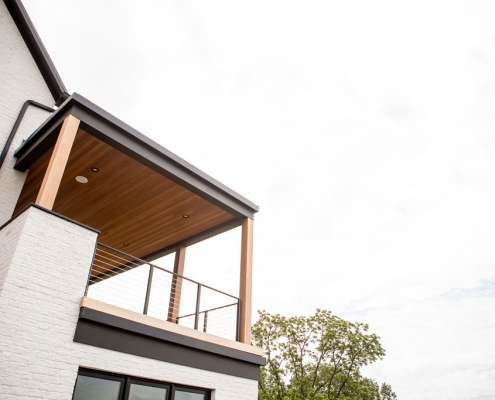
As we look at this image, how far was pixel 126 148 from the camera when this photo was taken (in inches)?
258

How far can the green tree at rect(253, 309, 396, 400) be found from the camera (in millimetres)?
22578

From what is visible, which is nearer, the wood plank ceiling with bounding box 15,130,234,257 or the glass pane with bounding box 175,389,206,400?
the glass pane with bounding box 175,389,206,400

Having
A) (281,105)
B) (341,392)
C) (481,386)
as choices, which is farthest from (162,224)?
(481,386)

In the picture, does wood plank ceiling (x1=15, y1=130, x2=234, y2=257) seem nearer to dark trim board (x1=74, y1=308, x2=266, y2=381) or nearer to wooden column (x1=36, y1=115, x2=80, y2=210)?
wooden column (x1=36, y1=115, x2=80, y2=210)

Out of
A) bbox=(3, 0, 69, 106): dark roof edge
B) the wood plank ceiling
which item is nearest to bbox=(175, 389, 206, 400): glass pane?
the wood plank ceiling

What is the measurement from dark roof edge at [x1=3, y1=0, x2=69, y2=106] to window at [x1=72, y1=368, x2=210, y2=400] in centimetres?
704

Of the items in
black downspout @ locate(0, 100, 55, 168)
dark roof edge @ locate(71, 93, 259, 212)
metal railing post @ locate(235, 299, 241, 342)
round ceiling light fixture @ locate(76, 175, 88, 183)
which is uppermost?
black downspout @ locate(0, 100, 55, 168)

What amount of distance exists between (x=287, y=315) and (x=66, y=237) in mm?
21158

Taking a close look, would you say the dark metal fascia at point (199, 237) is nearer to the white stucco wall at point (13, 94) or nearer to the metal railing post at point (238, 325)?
the metal railing post at point (238, 325)

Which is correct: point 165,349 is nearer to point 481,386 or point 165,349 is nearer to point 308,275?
point 308,275

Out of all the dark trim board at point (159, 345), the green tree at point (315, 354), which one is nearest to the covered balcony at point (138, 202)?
the dark trim board at point (159, 345)

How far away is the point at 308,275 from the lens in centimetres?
3506

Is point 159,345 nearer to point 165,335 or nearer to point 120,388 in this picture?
point 165,335

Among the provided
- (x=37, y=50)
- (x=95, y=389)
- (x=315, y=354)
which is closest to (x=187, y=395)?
(x=95, y=389)
